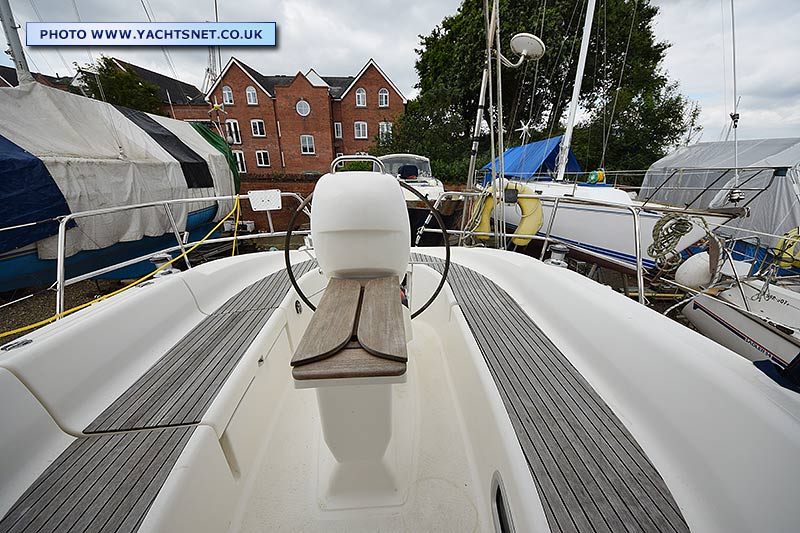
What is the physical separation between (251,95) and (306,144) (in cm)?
417

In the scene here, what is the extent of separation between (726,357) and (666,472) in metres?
0.42

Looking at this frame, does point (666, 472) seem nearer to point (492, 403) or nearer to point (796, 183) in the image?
point (492, 403)

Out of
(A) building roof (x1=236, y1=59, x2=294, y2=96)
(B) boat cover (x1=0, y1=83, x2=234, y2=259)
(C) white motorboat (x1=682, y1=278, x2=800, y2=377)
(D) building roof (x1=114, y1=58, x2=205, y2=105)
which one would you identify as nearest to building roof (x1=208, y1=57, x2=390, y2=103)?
(A) building roof (x1=236, y1=59, x2=294, y2=96)

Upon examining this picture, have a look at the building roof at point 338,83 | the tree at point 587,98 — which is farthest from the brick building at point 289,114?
the tree at point 587,98

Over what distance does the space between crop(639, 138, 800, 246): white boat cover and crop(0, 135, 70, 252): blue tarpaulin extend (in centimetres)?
794

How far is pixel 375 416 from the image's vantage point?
3.40ft

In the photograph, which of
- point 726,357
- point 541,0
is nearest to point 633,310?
point 726,357

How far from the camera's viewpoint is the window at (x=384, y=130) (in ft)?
46.7

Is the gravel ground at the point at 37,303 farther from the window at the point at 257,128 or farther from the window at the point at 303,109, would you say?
the window at the point at 303,109

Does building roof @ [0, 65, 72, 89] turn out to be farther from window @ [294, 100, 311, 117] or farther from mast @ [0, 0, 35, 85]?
mast @ [0, 0, 35, 85]

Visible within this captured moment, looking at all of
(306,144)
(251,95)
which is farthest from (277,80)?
(306,144)

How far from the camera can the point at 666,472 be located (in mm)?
865

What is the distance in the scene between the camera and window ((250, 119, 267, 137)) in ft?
56.6

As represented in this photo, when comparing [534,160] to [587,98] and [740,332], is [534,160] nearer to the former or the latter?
[740,332]
